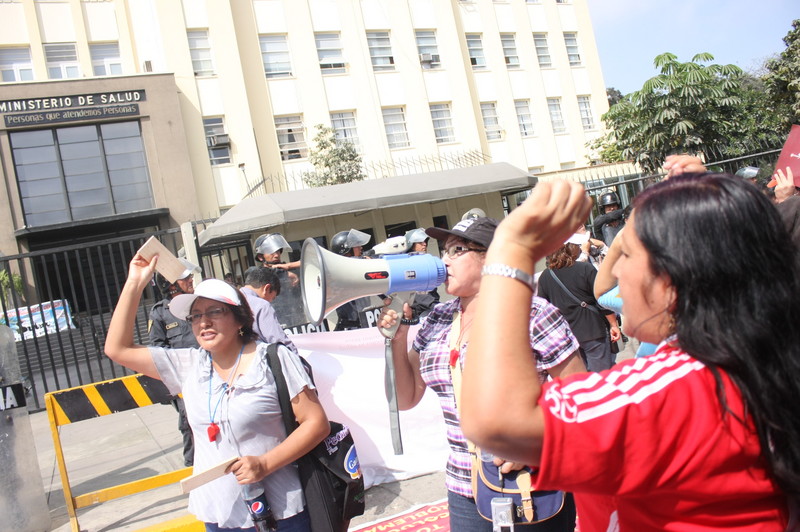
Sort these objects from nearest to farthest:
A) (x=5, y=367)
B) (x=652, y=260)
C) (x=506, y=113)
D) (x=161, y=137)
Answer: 1. (x=652, y=260)
2. (x=5, y=367)
3. (x=161, y=137)
4. (x=506, y=113)

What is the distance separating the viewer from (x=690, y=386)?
3.50ft

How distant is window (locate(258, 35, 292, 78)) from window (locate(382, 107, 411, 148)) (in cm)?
410

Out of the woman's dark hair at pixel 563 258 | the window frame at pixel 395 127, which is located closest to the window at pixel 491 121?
the window frame at pixel 395 127

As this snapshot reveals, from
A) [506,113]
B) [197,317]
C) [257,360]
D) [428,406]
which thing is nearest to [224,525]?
[257,360]

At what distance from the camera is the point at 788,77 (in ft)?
60.5

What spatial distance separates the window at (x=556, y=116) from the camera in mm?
28391

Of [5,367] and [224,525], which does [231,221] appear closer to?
[5,367]

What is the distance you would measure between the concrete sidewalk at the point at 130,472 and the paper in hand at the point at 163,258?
7.55ft

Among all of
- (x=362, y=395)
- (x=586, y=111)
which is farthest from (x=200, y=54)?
(x=362, y=395)

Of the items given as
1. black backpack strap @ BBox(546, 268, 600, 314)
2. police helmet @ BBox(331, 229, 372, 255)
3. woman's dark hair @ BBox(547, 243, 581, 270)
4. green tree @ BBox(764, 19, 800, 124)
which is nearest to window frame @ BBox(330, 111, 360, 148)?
green tree @ BBox(764, 19, 800, 124)

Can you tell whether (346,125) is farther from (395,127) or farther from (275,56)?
(275,56)

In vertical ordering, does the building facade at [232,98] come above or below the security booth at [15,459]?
above

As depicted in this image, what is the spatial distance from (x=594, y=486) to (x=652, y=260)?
1.40ft

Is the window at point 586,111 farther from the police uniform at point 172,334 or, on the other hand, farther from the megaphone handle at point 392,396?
the megaphone handle at point 392,396
